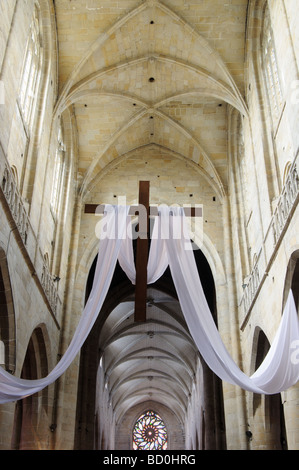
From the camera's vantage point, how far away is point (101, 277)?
28.4 ft

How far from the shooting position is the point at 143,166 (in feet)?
55.9

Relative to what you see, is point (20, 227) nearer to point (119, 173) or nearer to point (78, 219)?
point (78, 219)

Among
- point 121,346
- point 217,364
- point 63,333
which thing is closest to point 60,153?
point 63,333

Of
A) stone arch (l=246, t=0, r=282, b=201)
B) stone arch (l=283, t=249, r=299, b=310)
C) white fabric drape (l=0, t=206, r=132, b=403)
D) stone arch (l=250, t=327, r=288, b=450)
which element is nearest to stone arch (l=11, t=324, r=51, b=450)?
white fabric drape (l=0, t=206, r=132, b=403)

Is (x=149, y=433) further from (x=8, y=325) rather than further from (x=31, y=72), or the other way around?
(x=31, y=72)

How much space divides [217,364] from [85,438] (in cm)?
1237

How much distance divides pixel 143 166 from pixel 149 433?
74.5 ft

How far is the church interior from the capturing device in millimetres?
9766

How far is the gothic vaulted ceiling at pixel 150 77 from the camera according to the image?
43.3 feet

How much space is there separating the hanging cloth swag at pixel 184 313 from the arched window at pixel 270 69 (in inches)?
147

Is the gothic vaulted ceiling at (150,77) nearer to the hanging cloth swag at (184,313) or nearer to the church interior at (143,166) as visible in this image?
the church interior at (143,166)

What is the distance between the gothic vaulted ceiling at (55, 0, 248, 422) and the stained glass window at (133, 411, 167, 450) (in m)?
22.5

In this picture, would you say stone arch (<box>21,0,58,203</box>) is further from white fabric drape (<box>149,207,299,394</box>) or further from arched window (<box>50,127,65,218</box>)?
white fabric drape (<box>149,207,299,394</box>)

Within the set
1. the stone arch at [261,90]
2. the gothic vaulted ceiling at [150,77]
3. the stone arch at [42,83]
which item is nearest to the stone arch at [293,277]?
the stone arch at [261,90]
